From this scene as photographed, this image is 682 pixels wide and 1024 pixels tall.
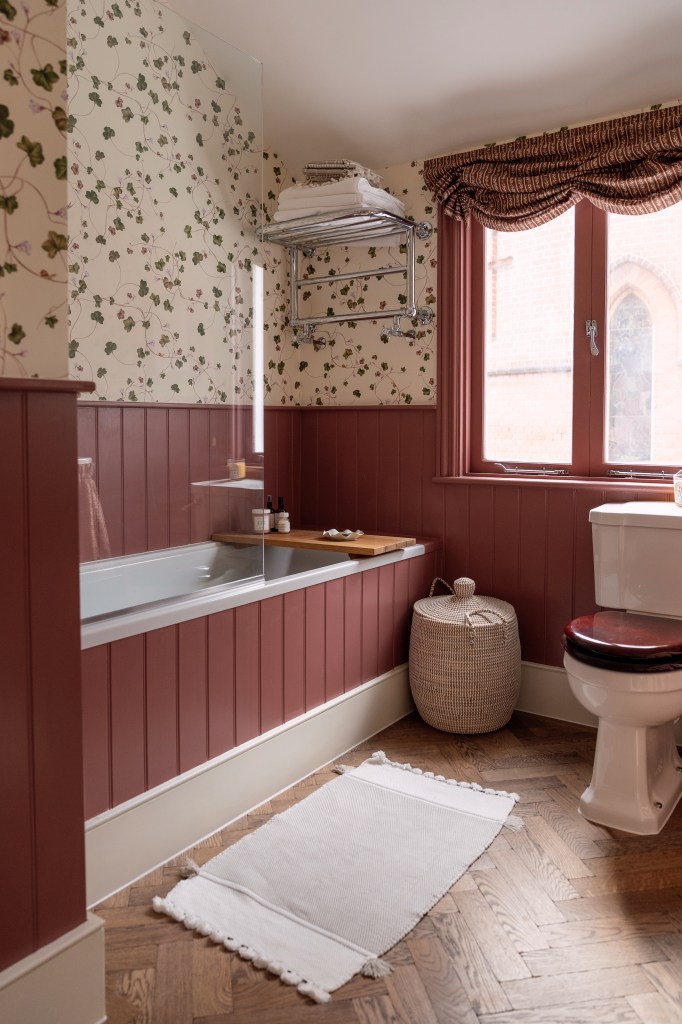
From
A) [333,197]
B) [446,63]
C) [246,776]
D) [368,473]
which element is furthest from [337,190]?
[246,776]

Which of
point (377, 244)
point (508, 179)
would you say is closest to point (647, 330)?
point (508, 179)

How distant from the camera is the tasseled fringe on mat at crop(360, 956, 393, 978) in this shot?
5.37 ft

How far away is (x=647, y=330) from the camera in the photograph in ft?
9.39

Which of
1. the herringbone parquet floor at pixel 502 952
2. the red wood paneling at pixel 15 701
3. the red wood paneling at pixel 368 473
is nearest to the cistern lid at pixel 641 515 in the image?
the herringbone parquet floor at pixel 502 952

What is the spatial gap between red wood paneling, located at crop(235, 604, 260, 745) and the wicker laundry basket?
79 centimetres

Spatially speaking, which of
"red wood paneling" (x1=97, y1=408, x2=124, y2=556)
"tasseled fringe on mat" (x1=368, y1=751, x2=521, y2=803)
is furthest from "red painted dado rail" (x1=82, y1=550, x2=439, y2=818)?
"red wood paneling" (x1=97, y1=408, x2=124, y2=556)

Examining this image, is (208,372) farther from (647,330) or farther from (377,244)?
(647,330)

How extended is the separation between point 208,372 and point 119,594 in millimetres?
825

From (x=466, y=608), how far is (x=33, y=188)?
2.07 metres

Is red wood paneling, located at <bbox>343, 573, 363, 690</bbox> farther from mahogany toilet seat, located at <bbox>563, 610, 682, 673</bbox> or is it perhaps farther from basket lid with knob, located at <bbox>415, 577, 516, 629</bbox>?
mahogany toilet seat, located at <bbox>563, 610, 682, 673</bbox>

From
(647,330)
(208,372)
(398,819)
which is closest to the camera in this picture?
(398,819)

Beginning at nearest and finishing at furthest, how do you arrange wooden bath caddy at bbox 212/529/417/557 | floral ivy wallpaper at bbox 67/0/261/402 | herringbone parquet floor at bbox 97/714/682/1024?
1. herringbone parquet floor at bbox 97/714/682/1024
2. floral ivy wallpaper at bbox 67/0/261/402
3. wooden bath caddy at bbox 212/529/417/557

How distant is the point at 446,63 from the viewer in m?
2.62

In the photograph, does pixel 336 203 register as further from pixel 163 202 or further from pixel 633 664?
pixel 633 664
